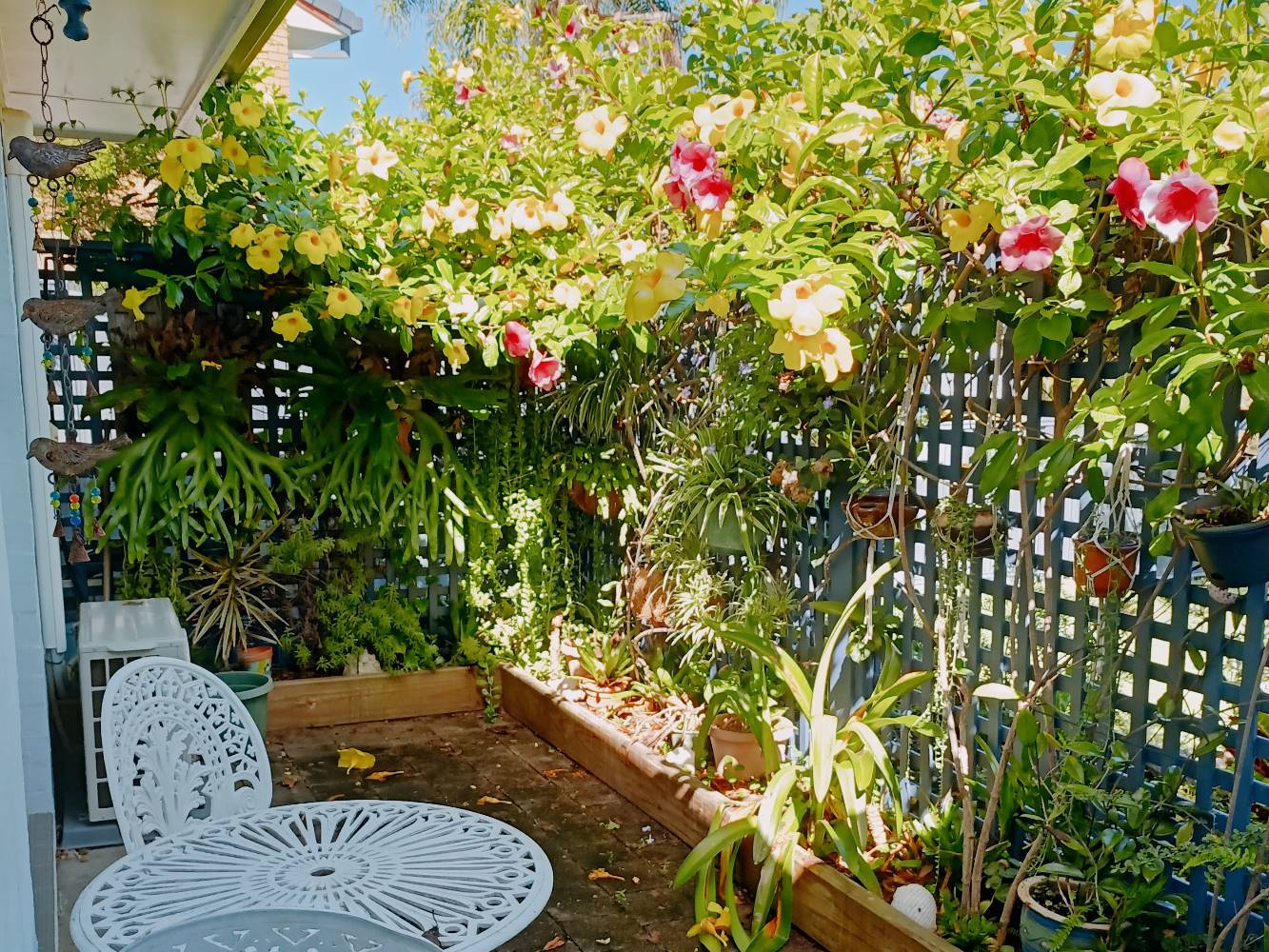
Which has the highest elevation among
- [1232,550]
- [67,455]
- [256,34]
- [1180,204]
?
[256,34]

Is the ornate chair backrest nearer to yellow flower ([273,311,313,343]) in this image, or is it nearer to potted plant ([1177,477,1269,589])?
yellow flower ([273,311,313,343])

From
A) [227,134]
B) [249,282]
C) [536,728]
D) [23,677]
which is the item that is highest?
[227,134]

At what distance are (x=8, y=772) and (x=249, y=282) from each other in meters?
3.56

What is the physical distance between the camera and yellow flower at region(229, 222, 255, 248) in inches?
148

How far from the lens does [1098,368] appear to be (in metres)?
2.40

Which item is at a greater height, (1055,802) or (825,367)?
(825,367)

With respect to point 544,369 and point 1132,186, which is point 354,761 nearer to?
point 544,369

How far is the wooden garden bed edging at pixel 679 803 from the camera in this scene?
263cm

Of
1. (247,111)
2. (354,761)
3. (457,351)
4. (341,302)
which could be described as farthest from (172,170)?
(354,761)

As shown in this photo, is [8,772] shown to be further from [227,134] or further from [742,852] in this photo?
[227,134]

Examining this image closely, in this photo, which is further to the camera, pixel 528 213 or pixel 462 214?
pixel 462 214

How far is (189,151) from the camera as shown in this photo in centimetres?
380

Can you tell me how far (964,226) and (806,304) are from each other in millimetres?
421

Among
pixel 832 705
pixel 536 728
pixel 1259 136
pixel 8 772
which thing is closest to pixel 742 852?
pixel 832 705
